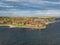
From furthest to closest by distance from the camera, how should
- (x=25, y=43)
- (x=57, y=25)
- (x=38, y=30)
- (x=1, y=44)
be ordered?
(x=57, y=25) → (x=38, y=30) → (x=25, y=43) → (x=1, y=44)

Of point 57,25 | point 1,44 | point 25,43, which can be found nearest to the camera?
point 1,44

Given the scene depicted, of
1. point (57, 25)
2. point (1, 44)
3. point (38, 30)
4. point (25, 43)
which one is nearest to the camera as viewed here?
point (1, 44)

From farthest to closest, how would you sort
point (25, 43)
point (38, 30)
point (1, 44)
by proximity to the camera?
point (38, 30) < point (25, 43) < point (1, 44)

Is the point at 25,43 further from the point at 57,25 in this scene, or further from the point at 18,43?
the point at 57,25

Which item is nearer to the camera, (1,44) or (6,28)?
(1,44)

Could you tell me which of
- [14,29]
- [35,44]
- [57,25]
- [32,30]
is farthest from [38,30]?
[35,44]

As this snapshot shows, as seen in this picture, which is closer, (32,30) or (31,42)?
(31,42)

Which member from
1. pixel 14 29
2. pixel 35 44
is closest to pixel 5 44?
pixel 35 44

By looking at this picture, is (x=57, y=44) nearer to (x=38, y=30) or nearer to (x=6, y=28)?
(x=38, y=30)
